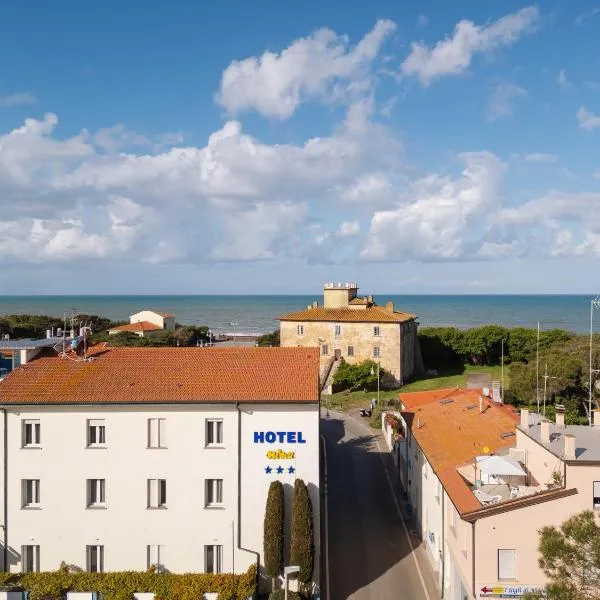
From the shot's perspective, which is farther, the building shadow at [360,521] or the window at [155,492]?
the building shadow at [360,521]

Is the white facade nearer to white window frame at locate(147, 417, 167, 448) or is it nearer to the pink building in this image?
Answer: white window frame at locate(147, 417, 167, 448)

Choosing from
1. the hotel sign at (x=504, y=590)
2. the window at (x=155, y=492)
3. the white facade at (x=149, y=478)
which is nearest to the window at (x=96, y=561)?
the white facade at (x=149, y=478)

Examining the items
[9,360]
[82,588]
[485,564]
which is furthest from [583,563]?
[9,360]

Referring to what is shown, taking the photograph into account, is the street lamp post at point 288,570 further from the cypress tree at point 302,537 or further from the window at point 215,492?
the window at point 215,492

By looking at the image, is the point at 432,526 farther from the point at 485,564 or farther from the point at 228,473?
the point at 228,473

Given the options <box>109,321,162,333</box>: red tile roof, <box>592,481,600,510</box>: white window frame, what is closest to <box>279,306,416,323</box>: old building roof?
<box>109,321,162,333</box>: red tile roof

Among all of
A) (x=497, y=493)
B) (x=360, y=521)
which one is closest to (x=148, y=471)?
(x=360, y=521)
